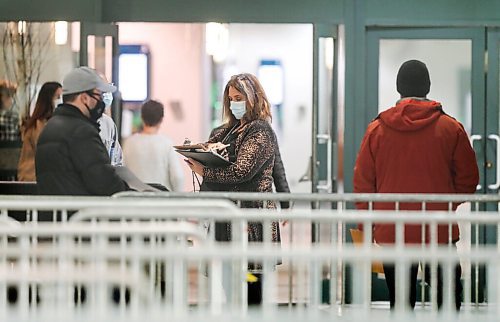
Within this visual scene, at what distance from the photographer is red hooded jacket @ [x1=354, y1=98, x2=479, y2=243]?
23.8 feet

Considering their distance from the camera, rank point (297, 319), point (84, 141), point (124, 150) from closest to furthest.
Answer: point (297, 319) → point (84, 141) → point (124, 150)

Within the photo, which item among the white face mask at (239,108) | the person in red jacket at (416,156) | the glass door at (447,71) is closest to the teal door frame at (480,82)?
the glass door at (447,71)

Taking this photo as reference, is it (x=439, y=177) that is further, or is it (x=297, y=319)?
(x=439, y=177)

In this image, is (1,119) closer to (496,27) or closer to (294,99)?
(294,99)

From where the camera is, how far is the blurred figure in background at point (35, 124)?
28.1ft

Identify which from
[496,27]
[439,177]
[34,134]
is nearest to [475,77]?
[496,27]

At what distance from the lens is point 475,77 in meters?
8.93

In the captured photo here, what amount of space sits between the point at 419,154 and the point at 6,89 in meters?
2.95

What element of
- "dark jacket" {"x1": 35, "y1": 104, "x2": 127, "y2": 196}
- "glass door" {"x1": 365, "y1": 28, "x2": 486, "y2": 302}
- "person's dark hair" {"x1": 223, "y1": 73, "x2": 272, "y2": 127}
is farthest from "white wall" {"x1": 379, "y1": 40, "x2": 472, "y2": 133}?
"dark jacket" {"x1": 35, "y1": 104, "x2": 127, "y2": 196}

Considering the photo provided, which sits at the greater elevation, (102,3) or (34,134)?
Result: (102,3)

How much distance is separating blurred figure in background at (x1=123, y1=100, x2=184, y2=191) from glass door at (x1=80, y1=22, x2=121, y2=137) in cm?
27

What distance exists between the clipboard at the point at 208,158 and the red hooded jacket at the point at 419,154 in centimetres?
88

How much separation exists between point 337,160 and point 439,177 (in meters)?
1.63

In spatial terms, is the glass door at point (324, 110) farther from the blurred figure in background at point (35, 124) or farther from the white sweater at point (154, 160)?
the blurred figure in background at point (35, 124)
